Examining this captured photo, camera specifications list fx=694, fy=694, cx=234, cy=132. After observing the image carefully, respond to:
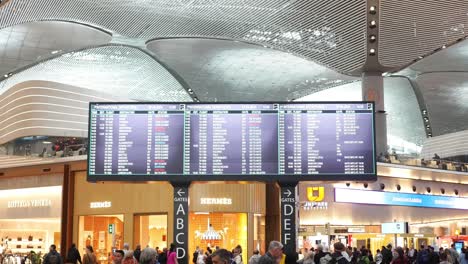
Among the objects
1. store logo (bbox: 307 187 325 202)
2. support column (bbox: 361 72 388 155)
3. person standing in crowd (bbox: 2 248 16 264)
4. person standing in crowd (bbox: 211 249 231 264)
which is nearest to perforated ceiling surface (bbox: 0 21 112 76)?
person standing in crowd (bbox: 2 248 16 264)

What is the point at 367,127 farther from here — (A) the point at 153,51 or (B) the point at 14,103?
(A) the point at 153,51

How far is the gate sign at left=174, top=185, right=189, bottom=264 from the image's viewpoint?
1503 centimetres

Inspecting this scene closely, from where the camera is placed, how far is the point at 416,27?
3334 cm

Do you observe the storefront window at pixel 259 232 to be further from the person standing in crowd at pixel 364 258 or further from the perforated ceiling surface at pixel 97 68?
the perforated ceiling surface at pixel 97 68

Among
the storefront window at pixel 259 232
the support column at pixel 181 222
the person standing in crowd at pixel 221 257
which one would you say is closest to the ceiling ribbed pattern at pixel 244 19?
the storefront window at pixel 259 232

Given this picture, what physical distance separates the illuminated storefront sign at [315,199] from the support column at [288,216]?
1372 cm

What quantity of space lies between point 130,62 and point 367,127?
3347 centimetres

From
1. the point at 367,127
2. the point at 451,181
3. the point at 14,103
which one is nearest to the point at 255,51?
the point at 451,181

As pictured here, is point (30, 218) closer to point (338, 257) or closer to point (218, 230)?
point (218, 230)

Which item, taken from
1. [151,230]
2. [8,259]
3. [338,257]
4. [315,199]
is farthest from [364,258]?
[8,259]

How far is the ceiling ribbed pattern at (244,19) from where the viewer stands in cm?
3256

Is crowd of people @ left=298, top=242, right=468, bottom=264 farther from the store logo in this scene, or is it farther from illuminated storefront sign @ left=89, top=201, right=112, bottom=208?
illuminated storefront sign @ left=89, top=201, right=112, bottom=208

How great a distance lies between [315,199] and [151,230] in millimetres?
7019

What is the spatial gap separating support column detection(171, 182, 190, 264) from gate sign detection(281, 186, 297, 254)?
2.13 meters
